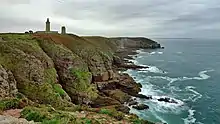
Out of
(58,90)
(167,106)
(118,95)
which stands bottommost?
(167,106)

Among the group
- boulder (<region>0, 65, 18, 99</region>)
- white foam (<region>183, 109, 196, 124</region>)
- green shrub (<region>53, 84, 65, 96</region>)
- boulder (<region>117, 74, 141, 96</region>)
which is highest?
boulder (<region>0, 65, 18, 99</region>)

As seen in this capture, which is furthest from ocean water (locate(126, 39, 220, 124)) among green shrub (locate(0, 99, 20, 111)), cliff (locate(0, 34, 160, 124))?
green shrub (locate(0, 99, 20, 111))

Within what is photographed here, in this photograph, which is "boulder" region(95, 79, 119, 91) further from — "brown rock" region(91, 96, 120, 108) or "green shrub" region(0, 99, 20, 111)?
"green shrub" region(0, 99, 20, 111)

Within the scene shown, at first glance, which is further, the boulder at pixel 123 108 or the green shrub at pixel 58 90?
the boulder at pixel 123 108

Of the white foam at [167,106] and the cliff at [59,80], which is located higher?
the cliff at [59,80]

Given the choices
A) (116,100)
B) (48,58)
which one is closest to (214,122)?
(116,100)

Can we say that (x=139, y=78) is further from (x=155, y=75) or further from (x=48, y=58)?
(x=48, y=58)

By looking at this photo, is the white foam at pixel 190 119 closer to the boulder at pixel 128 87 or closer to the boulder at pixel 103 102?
the boulder at pixel 103 102

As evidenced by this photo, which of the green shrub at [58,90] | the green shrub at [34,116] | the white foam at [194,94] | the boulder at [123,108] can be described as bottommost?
the white foam at [194,94]

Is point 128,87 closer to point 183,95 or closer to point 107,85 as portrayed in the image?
point 107,85

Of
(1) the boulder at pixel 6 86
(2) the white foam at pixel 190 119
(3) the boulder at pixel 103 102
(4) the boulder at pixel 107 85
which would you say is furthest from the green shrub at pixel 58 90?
(2) the white foam at pixel 190 119

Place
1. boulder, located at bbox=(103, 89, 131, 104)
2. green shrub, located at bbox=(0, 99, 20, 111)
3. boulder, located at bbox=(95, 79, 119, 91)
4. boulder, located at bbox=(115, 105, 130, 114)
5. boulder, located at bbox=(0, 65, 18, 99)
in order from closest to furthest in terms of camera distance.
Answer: green shrub, located at bbox=(0, 99, 20, 111) < boulder, located at bbox=(0, 65, 18, 99) < boulder, located at bbox=(115, 105, 130, 114) < boulder, located at bbox=(103, 89, 131, 104) < boulder, located at bbox=(95, 79, 119, 91)

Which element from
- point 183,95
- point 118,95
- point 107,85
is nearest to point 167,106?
point 118,95

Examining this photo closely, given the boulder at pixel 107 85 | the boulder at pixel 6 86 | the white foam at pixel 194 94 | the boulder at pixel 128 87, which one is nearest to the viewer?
the boulder at pixel 6 86
